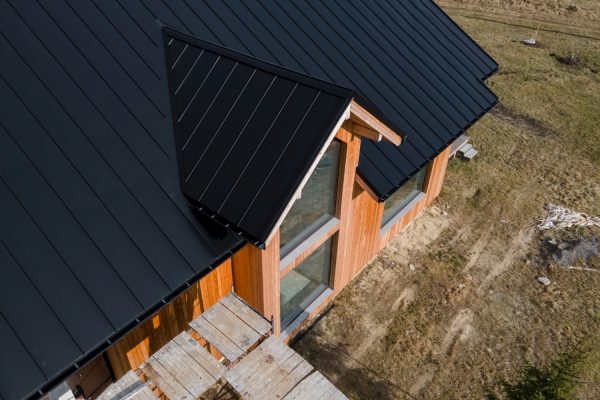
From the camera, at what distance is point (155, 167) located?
22.6ft

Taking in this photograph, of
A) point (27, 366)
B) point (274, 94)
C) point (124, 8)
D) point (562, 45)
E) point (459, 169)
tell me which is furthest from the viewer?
point (562, 45)

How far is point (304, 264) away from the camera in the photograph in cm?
989

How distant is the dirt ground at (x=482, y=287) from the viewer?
32.9 ft

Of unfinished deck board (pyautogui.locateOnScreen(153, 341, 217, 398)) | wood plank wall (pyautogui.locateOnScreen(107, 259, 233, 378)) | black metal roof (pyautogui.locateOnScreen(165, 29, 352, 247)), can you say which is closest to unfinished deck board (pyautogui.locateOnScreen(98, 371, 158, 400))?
unfinished deck board (pyautogui.locateOnScreen(153, 341, 217, 398))

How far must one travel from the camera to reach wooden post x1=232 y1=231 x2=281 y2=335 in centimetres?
758

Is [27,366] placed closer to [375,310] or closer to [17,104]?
[17,104]

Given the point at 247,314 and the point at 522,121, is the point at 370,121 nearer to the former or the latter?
the point at 247,314

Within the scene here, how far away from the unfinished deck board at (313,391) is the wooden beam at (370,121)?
12.4ft

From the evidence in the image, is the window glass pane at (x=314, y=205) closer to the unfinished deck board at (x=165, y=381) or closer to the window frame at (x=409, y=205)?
the unfinished deck board at (x=165, y=381)

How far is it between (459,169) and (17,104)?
1348cm

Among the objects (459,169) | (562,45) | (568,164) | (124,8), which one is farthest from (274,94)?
(562,45)

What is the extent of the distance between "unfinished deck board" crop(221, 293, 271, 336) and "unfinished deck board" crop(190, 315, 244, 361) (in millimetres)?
415

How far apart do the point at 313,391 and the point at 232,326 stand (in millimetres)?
1562

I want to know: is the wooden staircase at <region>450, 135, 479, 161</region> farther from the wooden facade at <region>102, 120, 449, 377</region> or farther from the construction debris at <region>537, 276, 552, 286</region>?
the wooden facade at <region>102, 120, 449, 377</region>
